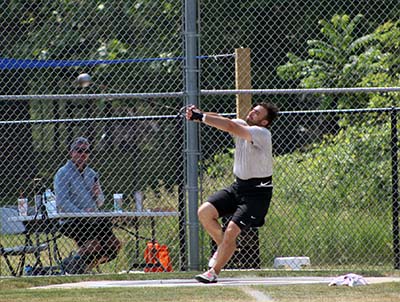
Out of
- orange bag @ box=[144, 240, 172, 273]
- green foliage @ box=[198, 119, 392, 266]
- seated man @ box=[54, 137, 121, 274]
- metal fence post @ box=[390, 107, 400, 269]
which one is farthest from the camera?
green foliage @ box=[198, 119, 392, 266]

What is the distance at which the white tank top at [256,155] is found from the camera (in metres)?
10.2

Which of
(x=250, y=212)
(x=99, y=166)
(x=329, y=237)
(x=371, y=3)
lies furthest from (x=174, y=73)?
(x=250, y=212)

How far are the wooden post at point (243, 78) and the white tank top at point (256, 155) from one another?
1.30 meters

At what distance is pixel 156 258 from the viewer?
465 inches

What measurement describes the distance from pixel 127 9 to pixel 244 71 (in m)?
5.74

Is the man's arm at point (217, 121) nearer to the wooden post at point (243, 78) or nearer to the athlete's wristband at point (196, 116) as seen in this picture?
the athlete's wristband at point (196, 116)

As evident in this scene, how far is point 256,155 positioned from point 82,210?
8.17 feet

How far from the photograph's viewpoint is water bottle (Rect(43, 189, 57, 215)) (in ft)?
38.7

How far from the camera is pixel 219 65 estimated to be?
16.0 metres

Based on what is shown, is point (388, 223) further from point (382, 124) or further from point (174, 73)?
point (174, 73)

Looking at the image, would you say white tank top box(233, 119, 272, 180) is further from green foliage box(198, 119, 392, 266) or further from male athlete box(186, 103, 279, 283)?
green foliage box(198, 119, 392, 266)

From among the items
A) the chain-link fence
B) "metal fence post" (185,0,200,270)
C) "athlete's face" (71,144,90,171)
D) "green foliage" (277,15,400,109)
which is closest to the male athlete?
"metal fence post" (185,0,200,270)

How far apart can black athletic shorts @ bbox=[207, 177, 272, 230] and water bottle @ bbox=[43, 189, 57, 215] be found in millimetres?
2205

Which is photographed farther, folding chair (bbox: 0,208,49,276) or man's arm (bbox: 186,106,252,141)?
folding chair (bbox: 0,208,49,276)
